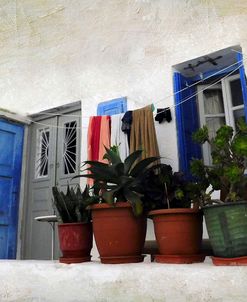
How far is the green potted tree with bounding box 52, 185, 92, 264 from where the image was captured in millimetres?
2543

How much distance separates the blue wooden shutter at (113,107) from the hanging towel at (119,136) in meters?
0.20

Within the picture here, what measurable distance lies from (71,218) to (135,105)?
179 centimetres

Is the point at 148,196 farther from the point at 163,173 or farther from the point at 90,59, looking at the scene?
the point at 90,59

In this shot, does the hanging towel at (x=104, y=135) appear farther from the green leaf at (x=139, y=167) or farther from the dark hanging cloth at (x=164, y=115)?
the green leaf at (x=139, y=167)

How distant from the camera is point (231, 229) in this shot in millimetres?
1868

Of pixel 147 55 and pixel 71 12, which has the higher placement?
pixel 71 12

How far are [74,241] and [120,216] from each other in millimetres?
463

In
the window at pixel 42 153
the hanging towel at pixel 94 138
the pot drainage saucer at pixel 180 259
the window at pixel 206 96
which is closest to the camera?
the pot drainage saucer at pixel 180 259

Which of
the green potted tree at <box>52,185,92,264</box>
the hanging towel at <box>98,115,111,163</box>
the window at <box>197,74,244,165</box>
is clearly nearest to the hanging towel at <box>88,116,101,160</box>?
the hanging towel at <box>98,115,111,163</box>

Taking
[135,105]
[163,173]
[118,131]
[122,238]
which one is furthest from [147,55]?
[122,238]

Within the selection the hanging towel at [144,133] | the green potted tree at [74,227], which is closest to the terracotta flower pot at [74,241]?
the green potted tree at [74,227]

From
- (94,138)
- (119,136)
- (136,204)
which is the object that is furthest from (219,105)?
(136,204)

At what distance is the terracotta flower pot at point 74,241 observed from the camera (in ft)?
8.33

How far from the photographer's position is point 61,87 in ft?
15.6
